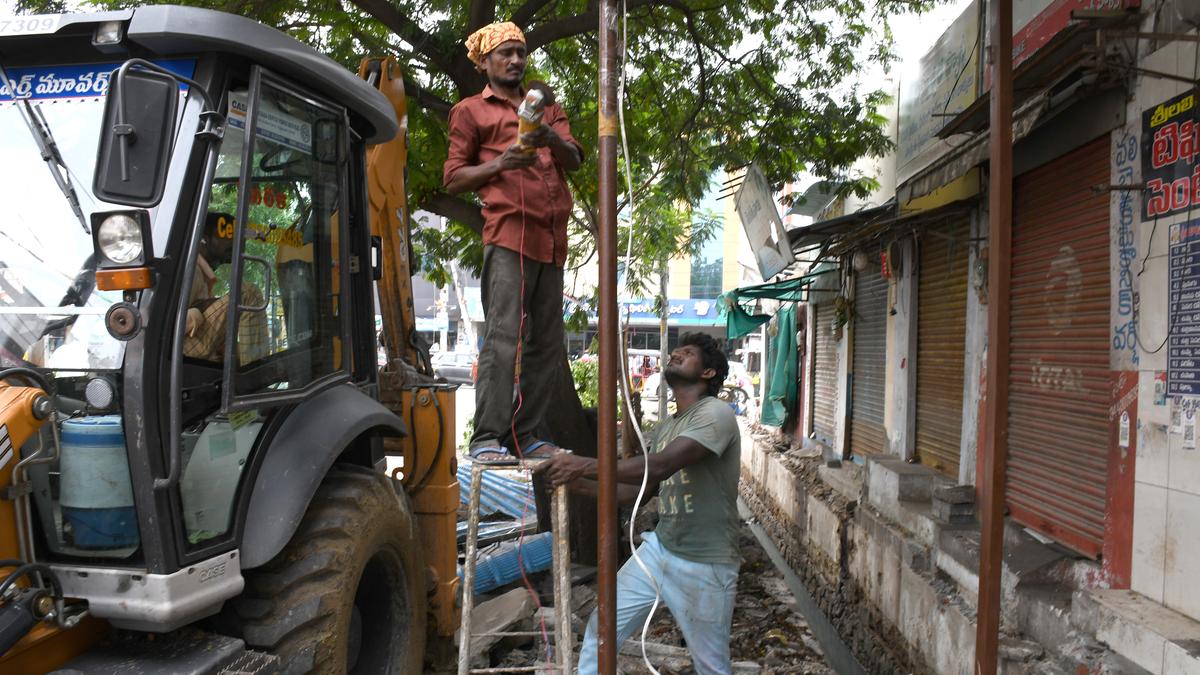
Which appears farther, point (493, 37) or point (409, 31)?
point (409, 31)

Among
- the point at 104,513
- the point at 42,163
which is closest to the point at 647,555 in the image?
the point at 104,513

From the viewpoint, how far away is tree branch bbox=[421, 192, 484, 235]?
7277 millimetres

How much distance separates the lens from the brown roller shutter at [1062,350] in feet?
16.4

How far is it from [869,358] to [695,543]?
7377 mm

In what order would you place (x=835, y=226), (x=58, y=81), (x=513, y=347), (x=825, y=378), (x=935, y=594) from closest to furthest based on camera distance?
(x=58, y=81), (x=513, y=347), (x=935, y=594), (x=835, y=226), (x=825, y=378)

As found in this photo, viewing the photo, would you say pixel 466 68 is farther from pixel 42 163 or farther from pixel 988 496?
pixel 988 496

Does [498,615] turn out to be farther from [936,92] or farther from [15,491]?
[936,92]

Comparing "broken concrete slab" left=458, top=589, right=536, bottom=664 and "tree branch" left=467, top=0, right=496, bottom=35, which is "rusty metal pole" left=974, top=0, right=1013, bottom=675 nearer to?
"broken concrete slab" left=458, top=589, right=536, bottom=664

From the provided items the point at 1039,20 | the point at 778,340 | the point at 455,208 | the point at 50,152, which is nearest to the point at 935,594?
the point at 1039,20

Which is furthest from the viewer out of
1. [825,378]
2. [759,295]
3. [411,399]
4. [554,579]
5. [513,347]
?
[825,378]

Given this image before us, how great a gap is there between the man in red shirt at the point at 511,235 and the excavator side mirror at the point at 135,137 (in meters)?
1.17

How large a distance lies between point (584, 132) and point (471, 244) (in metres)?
1.74

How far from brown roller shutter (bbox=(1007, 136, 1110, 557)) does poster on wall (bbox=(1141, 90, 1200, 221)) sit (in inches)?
25.9

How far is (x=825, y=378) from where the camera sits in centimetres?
1280
